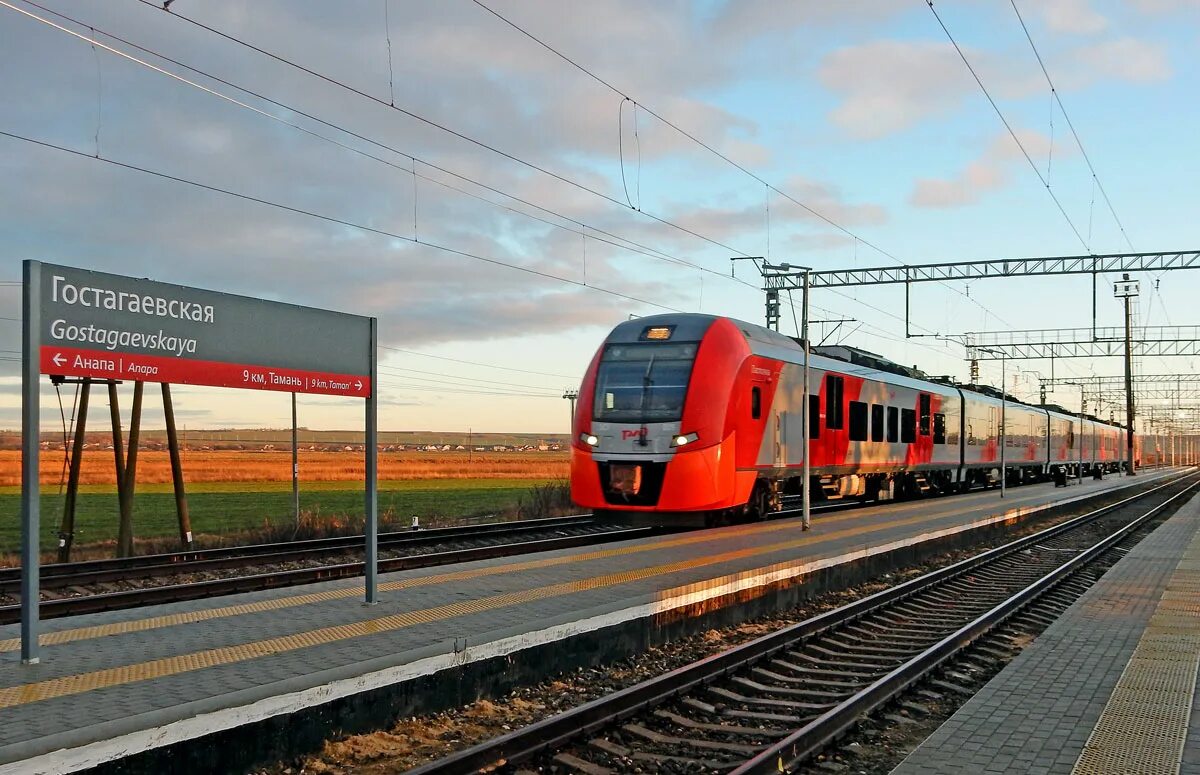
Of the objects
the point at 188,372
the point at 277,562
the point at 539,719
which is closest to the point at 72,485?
the point at 277,562

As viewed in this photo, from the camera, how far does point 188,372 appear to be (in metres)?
7.88

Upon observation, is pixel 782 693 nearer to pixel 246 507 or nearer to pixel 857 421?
pixel 857 421

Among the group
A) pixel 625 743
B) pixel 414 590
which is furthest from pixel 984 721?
pixel 414 590

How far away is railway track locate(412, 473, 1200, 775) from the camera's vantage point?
6742 millimetres

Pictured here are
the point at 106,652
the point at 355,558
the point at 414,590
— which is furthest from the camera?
the point at 355,558

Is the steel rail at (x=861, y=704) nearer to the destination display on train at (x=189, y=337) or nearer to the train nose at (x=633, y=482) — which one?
the destination display on train at (x=189, y=337)

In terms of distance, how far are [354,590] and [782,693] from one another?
4.67m

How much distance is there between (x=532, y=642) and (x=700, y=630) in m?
3.12

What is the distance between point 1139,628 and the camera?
36.6 feet

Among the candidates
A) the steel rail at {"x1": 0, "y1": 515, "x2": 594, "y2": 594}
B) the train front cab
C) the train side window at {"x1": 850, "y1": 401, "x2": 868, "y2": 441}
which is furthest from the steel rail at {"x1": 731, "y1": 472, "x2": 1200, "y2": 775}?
the train side window at {"x1": 850, "y1": 401, "x2": 868, "y2": 441}

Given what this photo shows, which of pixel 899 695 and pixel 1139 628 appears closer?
pixel 899 695

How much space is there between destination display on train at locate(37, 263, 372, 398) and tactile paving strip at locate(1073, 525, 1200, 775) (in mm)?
6434

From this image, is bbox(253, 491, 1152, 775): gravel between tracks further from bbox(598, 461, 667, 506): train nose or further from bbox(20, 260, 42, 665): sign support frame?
bbox(598, 461, 667, 506): train nose

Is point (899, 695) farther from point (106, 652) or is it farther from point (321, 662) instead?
point (106, 652)
